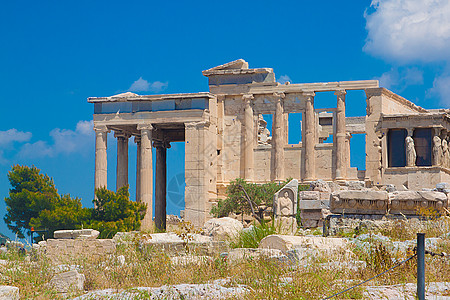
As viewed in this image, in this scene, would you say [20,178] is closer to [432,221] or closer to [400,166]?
[400,166]

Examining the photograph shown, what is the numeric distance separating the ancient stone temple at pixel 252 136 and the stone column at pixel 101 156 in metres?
0.05

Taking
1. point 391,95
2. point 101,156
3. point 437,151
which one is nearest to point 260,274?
point 437,151

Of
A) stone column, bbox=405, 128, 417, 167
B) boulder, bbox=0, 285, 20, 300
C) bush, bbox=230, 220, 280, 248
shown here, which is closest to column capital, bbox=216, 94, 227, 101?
stone column, bbox=405, 128, 417, 167

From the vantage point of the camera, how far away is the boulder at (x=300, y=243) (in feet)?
35.5

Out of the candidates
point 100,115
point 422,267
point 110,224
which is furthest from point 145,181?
point 422,267

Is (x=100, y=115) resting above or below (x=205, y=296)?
above

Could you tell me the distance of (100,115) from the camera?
34.5m

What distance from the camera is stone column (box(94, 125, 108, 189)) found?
1344 inches

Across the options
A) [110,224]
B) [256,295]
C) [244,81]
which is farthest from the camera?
[244,81]

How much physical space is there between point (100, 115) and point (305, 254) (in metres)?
25.8

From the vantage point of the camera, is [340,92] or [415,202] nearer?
[415,202]

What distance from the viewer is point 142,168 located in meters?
34.1

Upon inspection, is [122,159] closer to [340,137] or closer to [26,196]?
[26,196]

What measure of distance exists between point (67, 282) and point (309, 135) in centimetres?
2725
